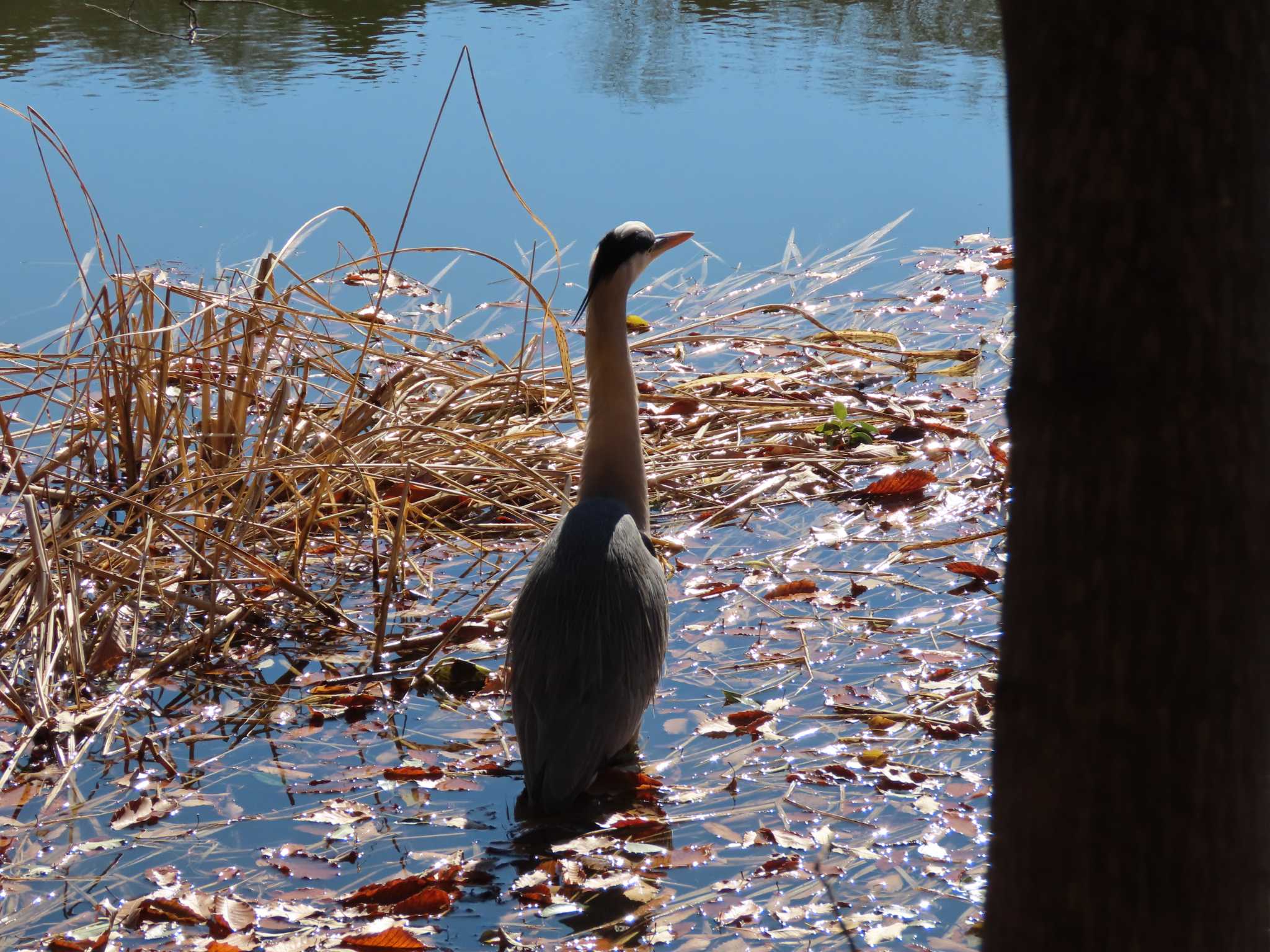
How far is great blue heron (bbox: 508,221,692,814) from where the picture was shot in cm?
327

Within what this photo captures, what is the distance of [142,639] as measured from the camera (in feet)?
13.6

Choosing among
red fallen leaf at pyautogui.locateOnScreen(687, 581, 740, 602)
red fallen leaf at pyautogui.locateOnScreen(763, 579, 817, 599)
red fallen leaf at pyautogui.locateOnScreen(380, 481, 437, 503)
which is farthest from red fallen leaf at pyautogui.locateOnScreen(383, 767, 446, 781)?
red fallen leaf at pyautogui.locateOnScreen(380, 481, 437, 503)

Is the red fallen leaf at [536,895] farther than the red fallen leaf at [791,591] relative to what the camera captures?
No

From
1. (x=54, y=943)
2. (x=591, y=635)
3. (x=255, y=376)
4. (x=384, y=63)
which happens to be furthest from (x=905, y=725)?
(x=384, y=63)

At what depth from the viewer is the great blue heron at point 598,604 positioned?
327 cm

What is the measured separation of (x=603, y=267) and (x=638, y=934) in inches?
78.3

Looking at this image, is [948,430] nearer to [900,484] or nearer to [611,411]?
[900,484]

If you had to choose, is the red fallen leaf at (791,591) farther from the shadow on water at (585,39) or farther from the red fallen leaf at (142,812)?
the shadow on water at (585,39)

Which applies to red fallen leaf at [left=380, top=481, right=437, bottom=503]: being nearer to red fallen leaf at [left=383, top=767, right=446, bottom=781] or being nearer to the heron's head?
the heron's head

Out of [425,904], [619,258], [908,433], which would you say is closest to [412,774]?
[425,904]

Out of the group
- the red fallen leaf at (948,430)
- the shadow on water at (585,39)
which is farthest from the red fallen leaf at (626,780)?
the shadow on water at (585,39)

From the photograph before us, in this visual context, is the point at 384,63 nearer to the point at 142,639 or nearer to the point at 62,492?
the point at 62,492

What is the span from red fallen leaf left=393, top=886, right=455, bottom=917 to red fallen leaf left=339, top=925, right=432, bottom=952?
0.12 m

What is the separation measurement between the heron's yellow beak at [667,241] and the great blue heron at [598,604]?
4.8 inches
